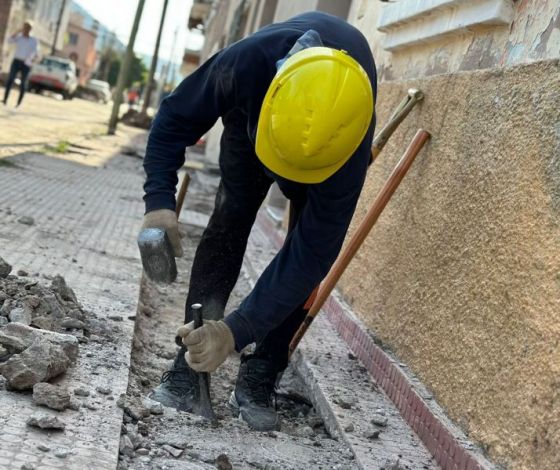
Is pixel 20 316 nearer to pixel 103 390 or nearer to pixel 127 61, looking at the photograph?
pixel 103 390

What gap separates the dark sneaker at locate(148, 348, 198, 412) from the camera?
3.51 meters

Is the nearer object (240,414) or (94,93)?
(240,414)

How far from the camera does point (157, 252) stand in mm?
3275

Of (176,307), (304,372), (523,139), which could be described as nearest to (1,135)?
(176,307)

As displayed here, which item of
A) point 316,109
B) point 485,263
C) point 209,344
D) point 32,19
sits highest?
point 32,19

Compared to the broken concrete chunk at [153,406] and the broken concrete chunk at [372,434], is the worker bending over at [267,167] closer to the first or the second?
the broken concrete chunk at [153,406]

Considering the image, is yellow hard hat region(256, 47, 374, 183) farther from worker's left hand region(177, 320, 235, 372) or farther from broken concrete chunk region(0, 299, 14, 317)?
broken concrete chunk region(0, 299, 14, 317)

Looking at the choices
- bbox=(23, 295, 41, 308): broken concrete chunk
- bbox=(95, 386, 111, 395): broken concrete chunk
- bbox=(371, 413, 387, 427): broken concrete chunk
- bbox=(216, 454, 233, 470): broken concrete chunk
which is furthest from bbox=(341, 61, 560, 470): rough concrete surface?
bbox=(23, 295, 41, 308): broken concrete chunk

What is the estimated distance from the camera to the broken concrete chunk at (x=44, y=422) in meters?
2.70

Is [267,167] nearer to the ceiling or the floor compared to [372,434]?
nearer to the ceiling

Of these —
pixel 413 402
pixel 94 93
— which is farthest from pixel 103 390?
pixel 94 93

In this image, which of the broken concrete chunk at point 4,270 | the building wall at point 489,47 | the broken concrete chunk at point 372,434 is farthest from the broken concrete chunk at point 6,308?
the building wall at point 489,47

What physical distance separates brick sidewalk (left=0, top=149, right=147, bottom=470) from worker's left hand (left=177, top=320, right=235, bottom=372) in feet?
1.02

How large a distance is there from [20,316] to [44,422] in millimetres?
915
